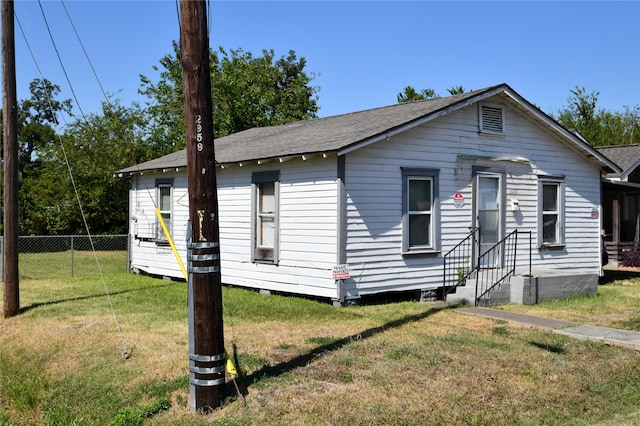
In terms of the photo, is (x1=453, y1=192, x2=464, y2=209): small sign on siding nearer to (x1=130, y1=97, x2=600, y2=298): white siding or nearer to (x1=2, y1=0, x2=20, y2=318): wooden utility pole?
(x1=130, y1=97, x2=600, y2=298): white siding

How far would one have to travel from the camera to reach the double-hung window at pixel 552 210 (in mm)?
15375

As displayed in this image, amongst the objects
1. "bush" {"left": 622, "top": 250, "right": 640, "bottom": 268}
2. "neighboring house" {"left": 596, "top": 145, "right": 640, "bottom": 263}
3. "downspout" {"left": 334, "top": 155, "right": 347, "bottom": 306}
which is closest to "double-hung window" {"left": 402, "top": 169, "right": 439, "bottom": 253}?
"downspout" {"left": 334, "top": 155, "right": 347, "bottom": 306}

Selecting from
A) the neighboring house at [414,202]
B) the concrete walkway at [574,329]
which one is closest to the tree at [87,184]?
the neighboring house at [414,202]

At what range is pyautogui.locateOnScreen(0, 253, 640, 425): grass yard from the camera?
6.17 m

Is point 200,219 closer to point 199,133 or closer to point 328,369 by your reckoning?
point 199,133

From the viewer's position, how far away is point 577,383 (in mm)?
7004

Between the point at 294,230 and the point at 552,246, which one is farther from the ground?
Result: the point at 294,230

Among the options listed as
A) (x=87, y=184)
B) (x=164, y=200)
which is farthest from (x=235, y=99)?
(x=164, y=200)

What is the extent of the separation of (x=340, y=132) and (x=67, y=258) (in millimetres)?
14613

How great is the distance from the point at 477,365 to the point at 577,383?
109 cm

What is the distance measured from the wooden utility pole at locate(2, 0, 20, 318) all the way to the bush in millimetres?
18473

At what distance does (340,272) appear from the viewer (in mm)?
11797

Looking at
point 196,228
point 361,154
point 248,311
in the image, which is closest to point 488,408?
point 196,228

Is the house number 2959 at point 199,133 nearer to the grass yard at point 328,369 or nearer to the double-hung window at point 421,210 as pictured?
the grass yard at point 328,369
